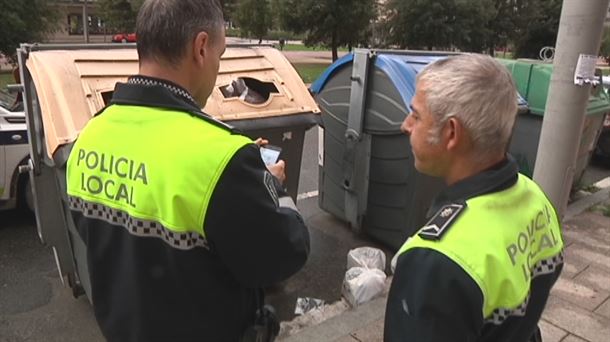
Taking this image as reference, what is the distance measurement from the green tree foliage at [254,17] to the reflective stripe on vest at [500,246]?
2644 cm

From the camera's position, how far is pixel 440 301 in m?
1.10

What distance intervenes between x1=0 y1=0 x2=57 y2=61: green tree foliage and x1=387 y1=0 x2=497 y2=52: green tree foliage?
44.2 feet

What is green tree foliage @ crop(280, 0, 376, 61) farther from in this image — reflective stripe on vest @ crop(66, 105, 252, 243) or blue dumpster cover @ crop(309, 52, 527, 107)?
reflective stripe on vest @ crop(66, 105, 252, 243)

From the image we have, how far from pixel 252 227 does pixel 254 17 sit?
2744cm

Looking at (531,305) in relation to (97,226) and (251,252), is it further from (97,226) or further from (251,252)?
(97,226)

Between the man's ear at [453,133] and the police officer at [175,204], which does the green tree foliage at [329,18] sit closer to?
the police officer at [175,204]

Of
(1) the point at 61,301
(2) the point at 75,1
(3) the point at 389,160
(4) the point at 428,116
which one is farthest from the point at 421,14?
(2) the point at 75,1

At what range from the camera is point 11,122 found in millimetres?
4715

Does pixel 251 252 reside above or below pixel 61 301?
above

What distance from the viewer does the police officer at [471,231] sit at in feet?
3.66

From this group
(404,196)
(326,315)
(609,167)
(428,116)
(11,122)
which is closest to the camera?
(428,116)

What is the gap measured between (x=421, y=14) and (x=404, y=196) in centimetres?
1937

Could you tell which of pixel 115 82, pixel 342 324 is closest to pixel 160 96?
pixel 115 82

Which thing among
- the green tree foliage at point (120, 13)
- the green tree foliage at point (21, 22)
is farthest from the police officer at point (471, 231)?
the green tree foliage at point (120, 13)
